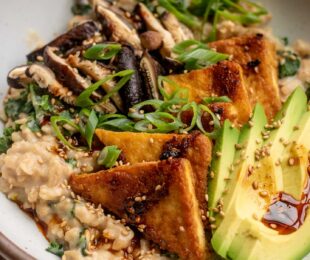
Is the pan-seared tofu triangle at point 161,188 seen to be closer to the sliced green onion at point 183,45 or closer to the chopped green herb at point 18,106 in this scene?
the chopped green herb at point 18,106

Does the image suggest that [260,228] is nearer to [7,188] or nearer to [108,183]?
[108,183]

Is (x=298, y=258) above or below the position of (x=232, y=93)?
below

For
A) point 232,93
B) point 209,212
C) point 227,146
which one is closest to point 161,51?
point 232,93

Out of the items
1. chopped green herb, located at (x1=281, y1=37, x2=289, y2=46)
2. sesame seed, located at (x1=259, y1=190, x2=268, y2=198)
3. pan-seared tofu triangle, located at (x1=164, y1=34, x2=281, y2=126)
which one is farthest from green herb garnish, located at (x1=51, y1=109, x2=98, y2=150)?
chopped green herb, located at (x1=281, y1=37, x2=289, y2=46)

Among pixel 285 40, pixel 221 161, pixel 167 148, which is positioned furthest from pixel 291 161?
pixel 285 40

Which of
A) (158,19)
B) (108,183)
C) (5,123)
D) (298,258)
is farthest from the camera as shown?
(158,19)

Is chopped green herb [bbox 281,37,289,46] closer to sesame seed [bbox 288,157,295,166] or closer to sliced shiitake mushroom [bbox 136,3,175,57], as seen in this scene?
sliced shiitake mushroom [bbox 136,3,175,57]
